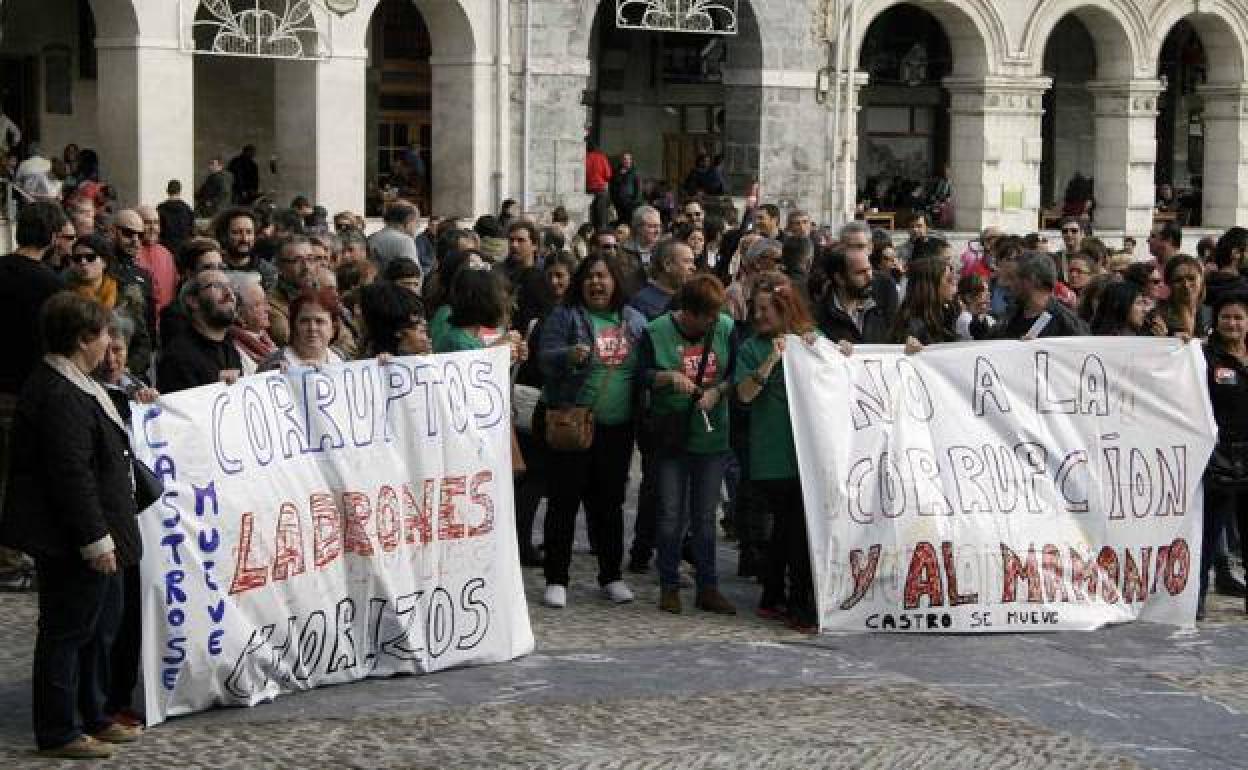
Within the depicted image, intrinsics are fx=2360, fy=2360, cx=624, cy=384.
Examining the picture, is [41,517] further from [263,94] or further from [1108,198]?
[1108,198]

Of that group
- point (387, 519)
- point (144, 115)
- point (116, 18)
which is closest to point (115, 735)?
point (387, 519)

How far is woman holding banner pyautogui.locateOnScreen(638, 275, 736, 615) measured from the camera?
1123 cm

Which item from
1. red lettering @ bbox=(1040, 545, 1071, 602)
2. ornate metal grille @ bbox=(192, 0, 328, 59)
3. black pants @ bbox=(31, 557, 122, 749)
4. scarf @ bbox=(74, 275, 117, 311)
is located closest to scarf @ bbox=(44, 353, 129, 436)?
black pants @ bbox=(31, 557, 122, 749)

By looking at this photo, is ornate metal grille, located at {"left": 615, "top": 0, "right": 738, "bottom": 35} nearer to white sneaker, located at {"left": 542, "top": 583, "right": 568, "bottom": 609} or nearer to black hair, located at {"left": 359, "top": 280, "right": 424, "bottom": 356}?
white sneaker, located at {"left": 542, "top": 583, "right": 568, "bottom": 609}

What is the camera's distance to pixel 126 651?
9109 mm

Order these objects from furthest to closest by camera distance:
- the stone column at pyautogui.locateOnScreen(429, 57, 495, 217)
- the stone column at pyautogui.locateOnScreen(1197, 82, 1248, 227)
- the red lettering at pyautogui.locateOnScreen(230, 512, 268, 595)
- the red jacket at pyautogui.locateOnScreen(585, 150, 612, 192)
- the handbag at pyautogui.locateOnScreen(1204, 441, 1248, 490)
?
the stone column at pyautogui.locateOnScreen(1197, 82, 1248, 227), the red jacket at pyautogui.locateOnScreen(585, 150, 612, 192), the stone column at pyautogui.locateOnScreen(429, 57, 495, 217), the handbag at pyautogui.locateOnScreen(1204, 441, 1248, 490), the red lettering at pyautogui.locateOnScreen(230, 512, 268, 595)

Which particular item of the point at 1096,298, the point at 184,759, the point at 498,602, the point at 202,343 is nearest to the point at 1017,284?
the point at 1096,298

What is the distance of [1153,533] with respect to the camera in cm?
1170

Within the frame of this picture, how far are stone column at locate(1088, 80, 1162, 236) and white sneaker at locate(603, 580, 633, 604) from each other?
22.6 meters

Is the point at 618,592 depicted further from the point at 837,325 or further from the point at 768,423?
the point at 837,325

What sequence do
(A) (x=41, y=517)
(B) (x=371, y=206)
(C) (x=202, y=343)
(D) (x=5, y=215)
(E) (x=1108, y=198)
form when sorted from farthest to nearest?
1. (E) (x=1108, y=198)
2. (B) (x=371, y=206)
3. (D) (x=5, y=215)
4. (C) (x=202, y=343)
5. (A) (x=41, y=517)

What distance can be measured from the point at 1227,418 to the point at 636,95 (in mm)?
24286

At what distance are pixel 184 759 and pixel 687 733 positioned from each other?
1.93m

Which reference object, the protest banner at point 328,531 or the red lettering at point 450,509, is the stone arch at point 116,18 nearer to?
the protest banner at point 328,531
